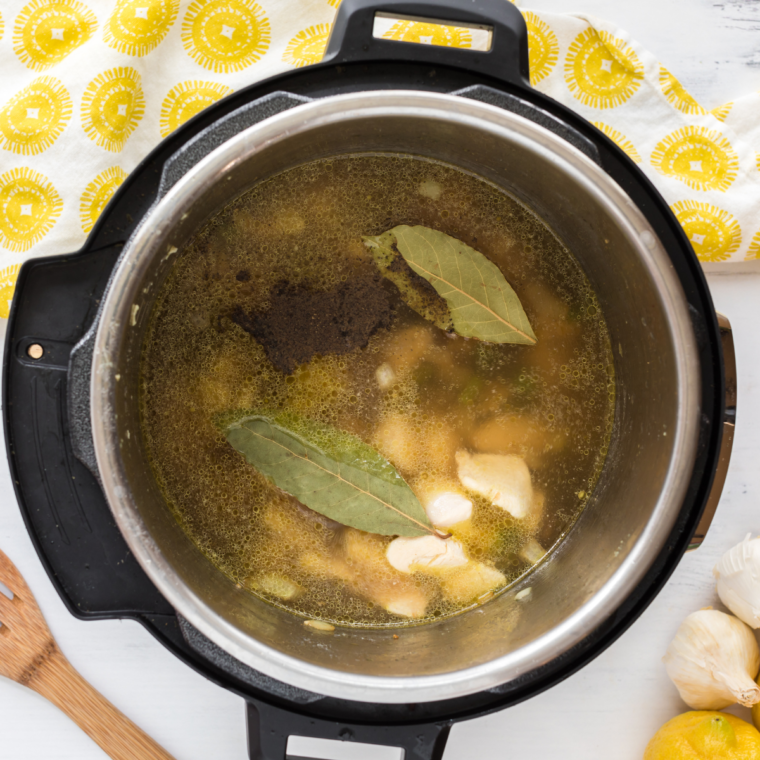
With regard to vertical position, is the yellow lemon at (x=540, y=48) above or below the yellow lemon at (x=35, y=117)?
above

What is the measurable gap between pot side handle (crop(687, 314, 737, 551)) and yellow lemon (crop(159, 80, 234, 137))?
0.64 metres

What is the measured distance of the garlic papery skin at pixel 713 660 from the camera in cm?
77

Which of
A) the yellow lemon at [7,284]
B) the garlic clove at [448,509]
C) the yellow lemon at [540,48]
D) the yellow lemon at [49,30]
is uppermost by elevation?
the yellow lemon at [49,30]

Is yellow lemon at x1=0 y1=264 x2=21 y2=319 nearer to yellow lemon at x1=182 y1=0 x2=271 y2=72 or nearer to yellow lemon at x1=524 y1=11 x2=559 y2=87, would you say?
yellow lemon at x1=182 y1=0 x2=271 y2=72

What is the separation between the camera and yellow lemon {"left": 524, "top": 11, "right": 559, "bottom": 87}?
78cm

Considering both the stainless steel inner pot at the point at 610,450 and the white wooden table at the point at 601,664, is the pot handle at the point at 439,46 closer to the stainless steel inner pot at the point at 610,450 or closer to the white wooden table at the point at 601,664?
the stainless steel inner pot at the point at 610,450

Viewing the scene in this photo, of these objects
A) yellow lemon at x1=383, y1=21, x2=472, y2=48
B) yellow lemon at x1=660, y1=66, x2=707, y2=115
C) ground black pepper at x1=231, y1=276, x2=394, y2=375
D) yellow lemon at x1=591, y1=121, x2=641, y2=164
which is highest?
yellow lemon at x1=383, y1=21, x2=472, y2=48

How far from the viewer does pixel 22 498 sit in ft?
2.12

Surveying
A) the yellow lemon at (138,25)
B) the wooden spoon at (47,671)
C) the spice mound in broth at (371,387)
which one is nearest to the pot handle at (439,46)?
the spice mound in broth at (371,387)

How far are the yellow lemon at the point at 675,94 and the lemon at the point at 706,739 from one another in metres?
0.75

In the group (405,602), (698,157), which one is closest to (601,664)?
(405,602)

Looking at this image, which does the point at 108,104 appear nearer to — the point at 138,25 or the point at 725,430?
the point at 138,25

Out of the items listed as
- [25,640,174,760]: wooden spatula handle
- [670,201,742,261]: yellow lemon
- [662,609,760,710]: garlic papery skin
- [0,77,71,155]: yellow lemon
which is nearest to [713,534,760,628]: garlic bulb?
[662,609,760,710]: garlic papery skin

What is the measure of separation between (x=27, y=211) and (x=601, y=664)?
930 millimetres
